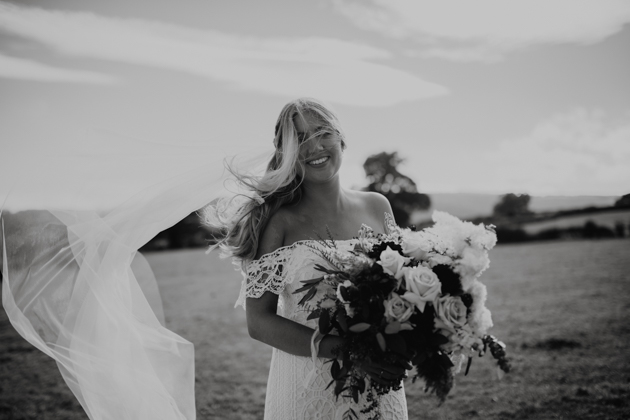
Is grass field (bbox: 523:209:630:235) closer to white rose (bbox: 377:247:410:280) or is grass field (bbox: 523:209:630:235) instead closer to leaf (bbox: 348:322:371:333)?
white rose (bbox: 377:247:410:280)

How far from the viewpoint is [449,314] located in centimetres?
215

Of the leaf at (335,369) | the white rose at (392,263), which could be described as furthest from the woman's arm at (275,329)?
the white rose at (392,263)

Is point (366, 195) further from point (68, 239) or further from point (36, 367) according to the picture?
point (36, 367)

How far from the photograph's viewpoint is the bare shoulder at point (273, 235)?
3.00 meters

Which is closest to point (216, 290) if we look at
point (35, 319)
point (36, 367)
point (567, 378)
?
point (36, 367)

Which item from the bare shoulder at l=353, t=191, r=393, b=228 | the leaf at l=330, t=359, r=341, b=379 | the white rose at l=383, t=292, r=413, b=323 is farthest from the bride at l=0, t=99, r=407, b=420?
the white rose at l=383, t=292, r=413, b=323

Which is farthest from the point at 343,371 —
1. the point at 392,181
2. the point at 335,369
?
the point at 392,181

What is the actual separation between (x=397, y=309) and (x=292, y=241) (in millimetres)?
1121

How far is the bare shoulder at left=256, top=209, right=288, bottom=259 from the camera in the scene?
3.00m

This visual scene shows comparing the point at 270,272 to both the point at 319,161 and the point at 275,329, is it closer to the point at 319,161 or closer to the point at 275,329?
the point at 275,329

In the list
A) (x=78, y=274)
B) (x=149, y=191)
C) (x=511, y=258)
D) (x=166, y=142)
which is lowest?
(x=511, y=258)

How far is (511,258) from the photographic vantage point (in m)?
19.5

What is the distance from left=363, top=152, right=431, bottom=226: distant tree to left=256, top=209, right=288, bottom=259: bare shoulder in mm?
21933

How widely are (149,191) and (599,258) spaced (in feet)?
57.4
